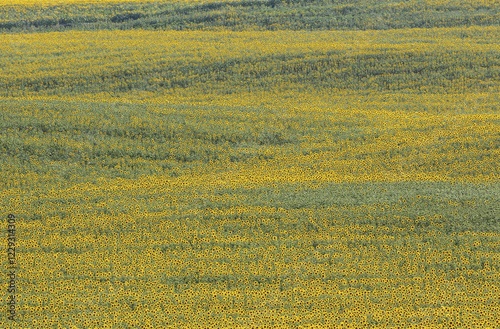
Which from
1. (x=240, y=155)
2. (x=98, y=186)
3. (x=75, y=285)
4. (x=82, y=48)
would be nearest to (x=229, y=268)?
(x=75, y=285)

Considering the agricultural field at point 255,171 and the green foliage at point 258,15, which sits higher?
the green foliage at point 258,15

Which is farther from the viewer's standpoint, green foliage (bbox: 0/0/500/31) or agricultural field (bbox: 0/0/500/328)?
green foliage (bbox: 0/0/500/31)

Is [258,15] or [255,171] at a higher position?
Answer: [258,15]

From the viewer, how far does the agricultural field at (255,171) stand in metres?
13.7

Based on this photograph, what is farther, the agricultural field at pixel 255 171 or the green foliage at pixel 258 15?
the green foliage at pixel 258 15

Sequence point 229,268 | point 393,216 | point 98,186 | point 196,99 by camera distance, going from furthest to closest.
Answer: point 196,99 < point 98,186 < point 393,216 < point 229,268

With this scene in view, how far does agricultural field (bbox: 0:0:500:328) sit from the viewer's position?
1374 centimetres

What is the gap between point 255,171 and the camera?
74.1 feet

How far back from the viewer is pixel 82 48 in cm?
3975

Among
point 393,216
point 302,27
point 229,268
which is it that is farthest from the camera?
point 302,27

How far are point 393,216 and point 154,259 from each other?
6382 millimetres

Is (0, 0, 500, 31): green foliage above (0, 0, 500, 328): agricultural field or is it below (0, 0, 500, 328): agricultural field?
above

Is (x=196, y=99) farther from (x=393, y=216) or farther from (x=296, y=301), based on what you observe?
(x=296, y=301)

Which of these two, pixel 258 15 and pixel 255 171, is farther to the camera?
pixel 258 15
